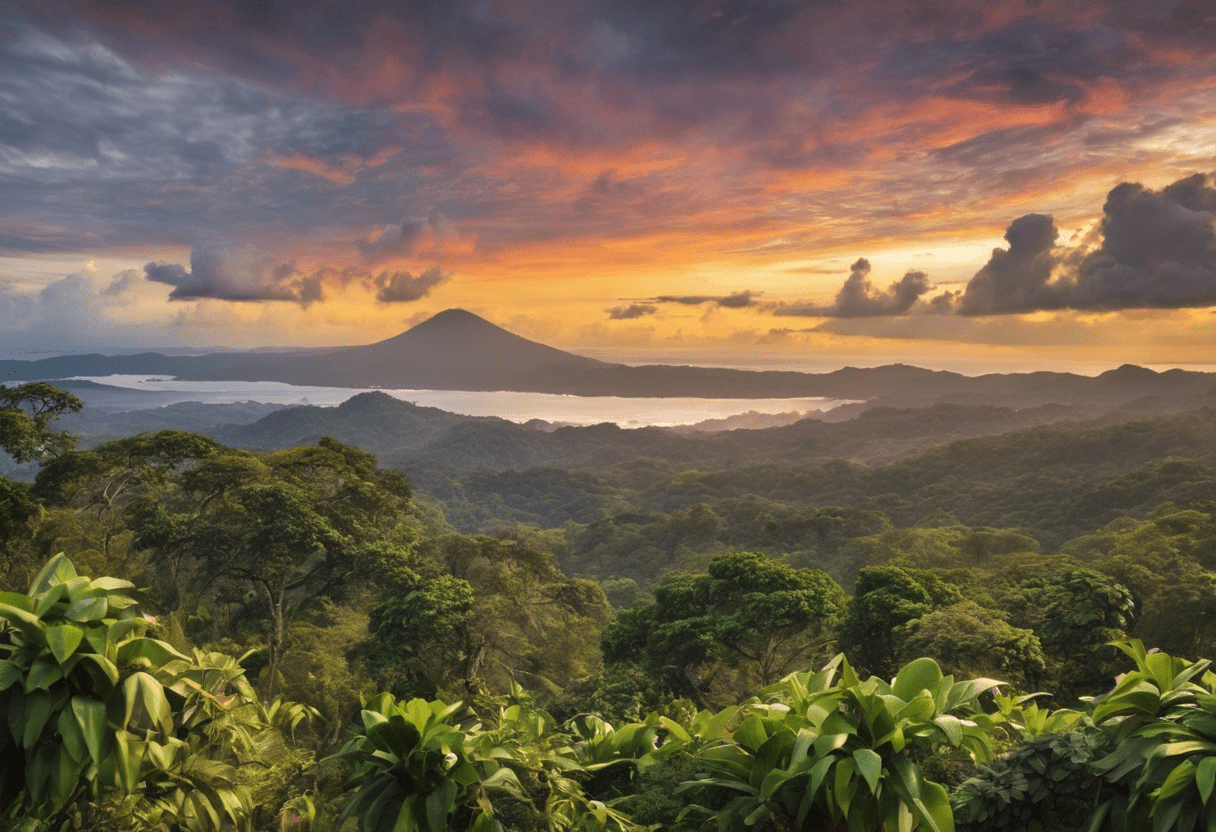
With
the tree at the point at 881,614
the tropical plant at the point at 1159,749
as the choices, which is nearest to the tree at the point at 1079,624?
the tree at the point at 881,614

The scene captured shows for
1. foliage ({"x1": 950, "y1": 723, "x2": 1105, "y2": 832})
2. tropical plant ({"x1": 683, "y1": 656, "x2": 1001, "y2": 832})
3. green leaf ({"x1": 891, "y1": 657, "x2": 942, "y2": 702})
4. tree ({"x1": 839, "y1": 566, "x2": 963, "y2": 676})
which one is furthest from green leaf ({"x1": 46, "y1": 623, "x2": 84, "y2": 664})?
tree ({"x1": 839, "y1": 566, "x2": 963, "y2": 676})

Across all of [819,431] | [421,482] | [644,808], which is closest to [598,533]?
[421,482]

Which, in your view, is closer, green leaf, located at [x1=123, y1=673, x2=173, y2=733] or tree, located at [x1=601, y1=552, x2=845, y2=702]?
green leaf, located at [x1=123, y1=673, x2=173, y2=733]

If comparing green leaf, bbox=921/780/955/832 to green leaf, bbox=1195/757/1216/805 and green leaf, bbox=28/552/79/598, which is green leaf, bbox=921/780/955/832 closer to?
green leaf, bbox=1195/757/1216/805

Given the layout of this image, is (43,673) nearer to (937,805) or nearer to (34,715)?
(34,715)

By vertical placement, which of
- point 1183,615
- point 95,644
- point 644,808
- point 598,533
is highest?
point 95,644

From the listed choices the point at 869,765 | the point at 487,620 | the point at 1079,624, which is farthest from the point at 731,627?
the point at 869,765

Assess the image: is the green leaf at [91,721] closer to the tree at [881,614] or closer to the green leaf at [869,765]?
the green leaf at [869,765]

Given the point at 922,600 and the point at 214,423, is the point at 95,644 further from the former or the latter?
the point at 214,423
